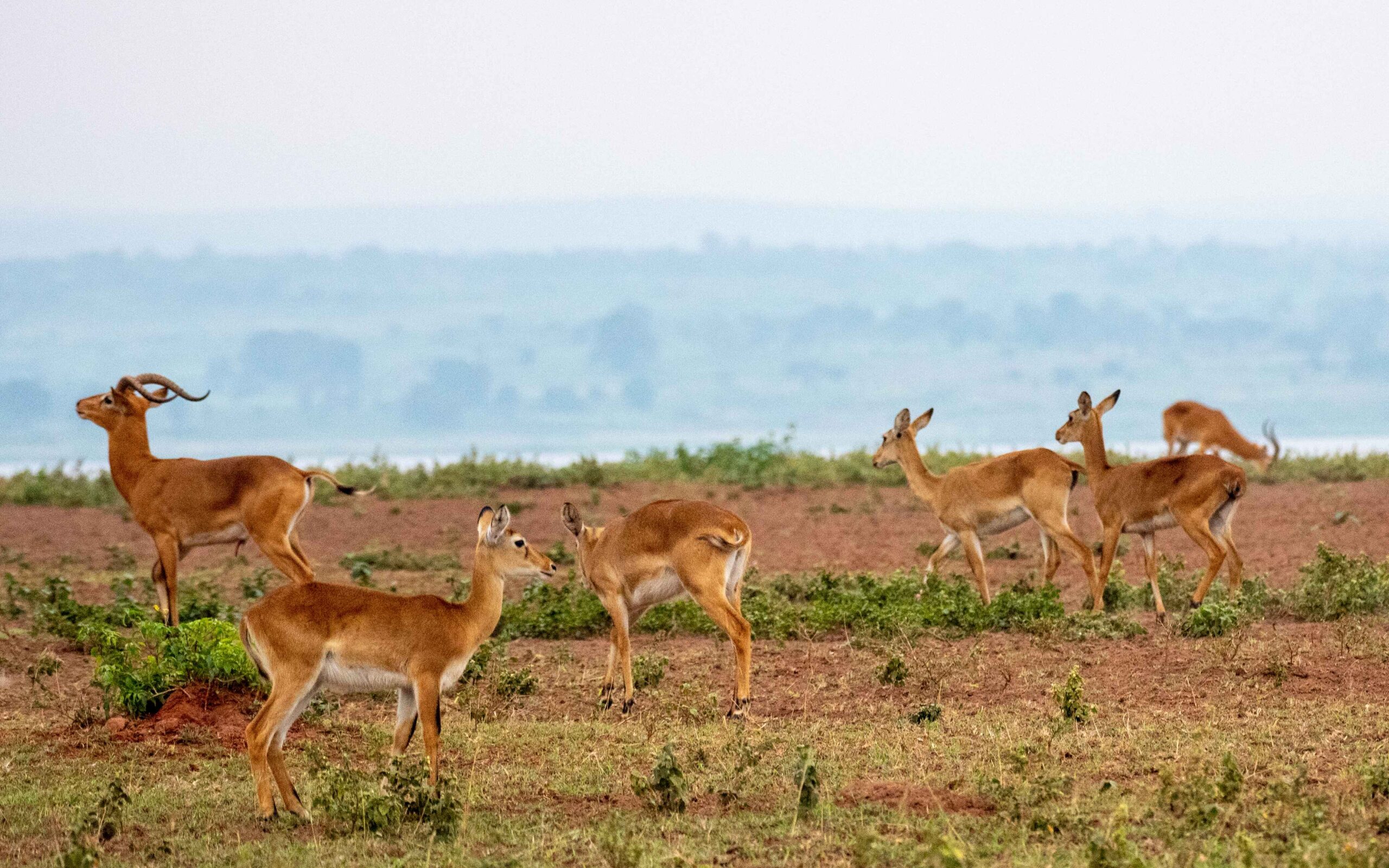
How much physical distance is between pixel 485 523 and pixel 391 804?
1675mm

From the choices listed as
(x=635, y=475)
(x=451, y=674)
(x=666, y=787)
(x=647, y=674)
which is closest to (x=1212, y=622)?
(x=647, y=674)

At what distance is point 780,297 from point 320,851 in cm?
9601

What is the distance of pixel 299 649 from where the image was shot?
773 cm

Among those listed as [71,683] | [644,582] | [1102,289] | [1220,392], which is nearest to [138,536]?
[71,683]

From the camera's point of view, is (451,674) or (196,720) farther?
(196,720)

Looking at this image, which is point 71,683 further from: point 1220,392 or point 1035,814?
point 1220,392

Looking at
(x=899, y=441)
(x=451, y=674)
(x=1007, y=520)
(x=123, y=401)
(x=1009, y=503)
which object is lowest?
(x=451, y=674)

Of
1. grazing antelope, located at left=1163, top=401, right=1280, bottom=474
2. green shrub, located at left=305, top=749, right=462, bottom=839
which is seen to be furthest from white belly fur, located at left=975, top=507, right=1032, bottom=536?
grazing antelope, located at left=1163, top=401, right=1280, bottom=474

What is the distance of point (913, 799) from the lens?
7777 mm

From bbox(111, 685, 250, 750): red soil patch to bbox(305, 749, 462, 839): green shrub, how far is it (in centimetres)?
172

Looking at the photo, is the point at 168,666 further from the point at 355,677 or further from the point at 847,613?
the point at 847,613

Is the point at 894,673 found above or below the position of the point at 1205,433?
below

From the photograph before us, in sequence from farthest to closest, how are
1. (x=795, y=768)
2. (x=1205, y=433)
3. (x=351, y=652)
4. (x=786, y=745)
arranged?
1. (x=1205, y=433)
2. (x=786, y=745)
3. (x=795, y=768)
4. (x=351, y=652)

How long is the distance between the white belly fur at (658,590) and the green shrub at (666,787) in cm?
248
